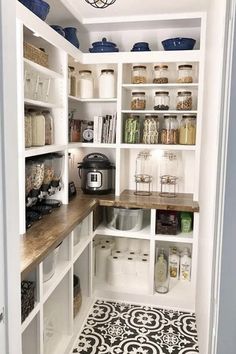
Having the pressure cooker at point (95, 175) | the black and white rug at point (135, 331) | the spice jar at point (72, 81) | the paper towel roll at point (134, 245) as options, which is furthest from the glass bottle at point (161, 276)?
the spice jar at point (72, 81)

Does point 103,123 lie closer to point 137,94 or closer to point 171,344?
point 137,94

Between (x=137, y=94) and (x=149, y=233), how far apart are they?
1206 millimetres

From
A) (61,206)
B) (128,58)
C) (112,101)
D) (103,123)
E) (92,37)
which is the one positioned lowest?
(61,206)

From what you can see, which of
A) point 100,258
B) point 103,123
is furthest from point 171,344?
point 103,123

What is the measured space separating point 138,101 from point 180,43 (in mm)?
571

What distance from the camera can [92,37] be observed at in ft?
10.0

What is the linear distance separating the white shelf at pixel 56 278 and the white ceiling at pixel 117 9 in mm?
1816

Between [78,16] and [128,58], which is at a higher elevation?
[78,16]

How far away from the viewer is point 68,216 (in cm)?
222

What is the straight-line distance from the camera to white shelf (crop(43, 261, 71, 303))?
1.74m

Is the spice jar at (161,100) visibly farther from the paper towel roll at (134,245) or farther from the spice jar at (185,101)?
the paper towel roll at (134,245)

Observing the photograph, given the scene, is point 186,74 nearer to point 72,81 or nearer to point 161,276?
point 72,81

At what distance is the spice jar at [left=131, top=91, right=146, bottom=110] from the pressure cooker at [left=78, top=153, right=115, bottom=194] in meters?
0.54

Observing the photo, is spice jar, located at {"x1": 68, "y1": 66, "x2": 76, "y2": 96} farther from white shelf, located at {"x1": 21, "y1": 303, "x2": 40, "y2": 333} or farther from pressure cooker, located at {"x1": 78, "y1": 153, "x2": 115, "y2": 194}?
white shelf, located at {"x1": 21, "y1": 303, "x2": 40, "y2": 333}
